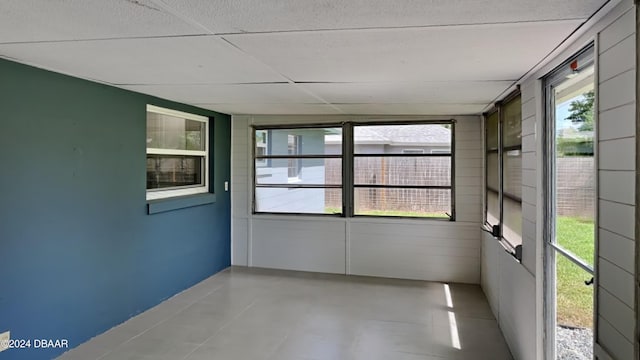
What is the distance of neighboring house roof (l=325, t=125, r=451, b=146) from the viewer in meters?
5.45

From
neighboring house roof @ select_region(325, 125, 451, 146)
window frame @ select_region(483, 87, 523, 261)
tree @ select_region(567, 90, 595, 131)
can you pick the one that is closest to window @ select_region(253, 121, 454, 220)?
neighboring house roof @ select_region(325, 125, 451, 146)

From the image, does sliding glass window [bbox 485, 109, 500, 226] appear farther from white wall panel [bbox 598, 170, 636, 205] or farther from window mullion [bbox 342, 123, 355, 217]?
white wall panel [bbox 598, 170, 636, 205]

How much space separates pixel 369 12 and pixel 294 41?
57cm

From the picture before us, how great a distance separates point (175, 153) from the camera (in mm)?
4828

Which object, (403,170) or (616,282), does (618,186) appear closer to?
(616,282)

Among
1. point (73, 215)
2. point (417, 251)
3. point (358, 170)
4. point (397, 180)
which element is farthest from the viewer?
point (358, 170)

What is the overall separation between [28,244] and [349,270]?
3.79 metres

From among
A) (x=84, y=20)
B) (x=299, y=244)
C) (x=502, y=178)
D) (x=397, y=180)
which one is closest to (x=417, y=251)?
(x=397, y=180)

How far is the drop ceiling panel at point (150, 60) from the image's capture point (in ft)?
7.52

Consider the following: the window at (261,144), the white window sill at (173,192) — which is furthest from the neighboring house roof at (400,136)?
the white window sill at (173,192)

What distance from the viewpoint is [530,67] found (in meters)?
2.69

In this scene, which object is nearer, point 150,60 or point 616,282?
point 616,282

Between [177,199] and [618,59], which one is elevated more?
[618,59]

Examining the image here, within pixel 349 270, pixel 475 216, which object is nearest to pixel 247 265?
pixel 349 270
